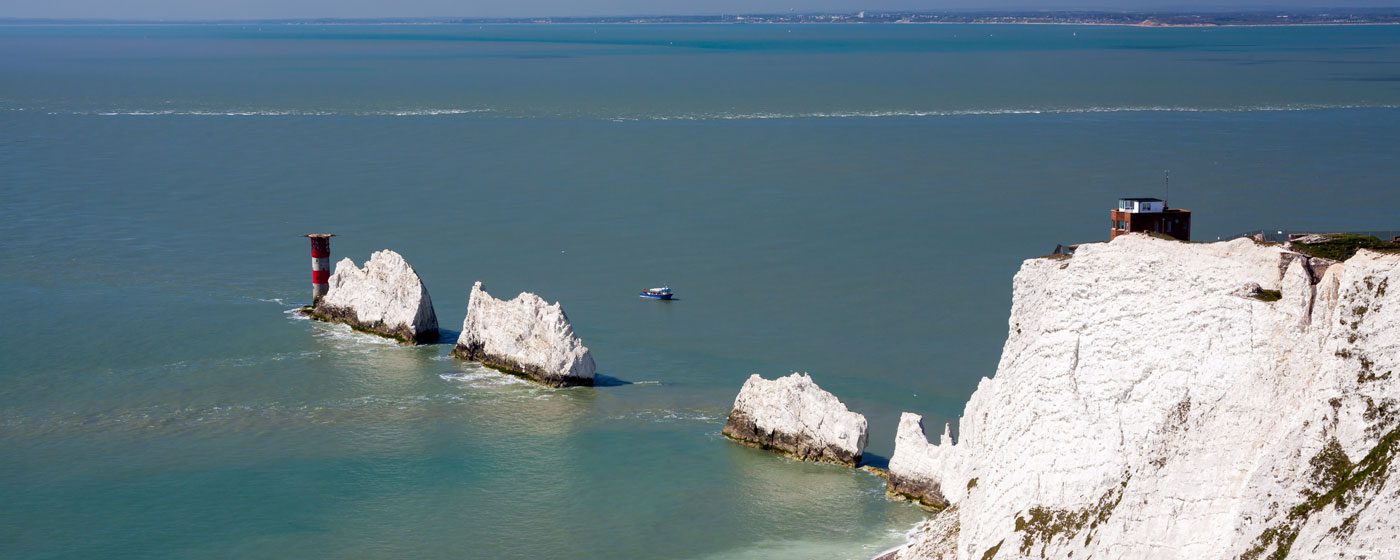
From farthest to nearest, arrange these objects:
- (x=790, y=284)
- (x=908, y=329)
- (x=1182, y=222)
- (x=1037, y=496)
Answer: (x=790, y=284) → (x=908, y=329) → (x=1182, y=222) → (x=1037, y=496)

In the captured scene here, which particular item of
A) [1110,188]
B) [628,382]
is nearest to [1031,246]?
[1110,188]

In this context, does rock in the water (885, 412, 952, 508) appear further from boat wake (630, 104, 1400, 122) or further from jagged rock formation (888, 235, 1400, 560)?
boat wake (630, 104, 1400, 122)

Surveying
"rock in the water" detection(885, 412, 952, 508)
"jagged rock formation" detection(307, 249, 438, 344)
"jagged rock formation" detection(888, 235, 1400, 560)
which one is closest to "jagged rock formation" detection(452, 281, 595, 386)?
"jagged rock formation" detection(307, 249, 438, 344)

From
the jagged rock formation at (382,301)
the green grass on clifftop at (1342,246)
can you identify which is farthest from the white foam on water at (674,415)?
the green grass on clifftop at (1342,246)

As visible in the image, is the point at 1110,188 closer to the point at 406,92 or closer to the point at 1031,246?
the point at 1031,246

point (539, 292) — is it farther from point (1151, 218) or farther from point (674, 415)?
point (1151, 218)
